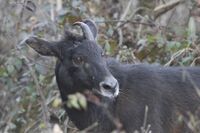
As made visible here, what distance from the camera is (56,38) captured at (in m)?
11.4

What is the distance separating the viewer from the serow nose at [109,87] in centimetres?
882

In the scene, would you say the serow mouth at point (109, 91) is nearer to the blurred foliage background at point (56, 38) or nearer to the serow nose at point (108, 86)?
the serow nose at point (108, 86)

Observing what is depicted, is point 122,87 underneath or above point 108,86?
underneath

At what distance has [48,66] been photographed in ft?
36.5

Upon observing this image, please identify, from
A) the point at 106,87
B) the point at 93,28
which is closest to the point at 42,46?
the point at 93,28

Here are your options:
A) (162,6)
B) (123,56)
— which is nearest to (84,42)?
(123,56)

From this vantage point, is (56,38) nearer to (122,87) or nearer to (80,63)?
(80,63)

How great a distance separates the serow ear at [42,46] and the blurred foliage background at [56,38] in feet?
1.44

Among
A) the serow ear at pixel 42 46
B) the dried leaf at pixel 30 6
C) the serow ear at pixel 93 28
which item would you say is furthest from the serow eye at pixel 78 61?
the dried leaf at pixel 30 6

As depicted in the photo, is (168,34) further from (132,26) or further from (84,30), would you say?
(84,30)

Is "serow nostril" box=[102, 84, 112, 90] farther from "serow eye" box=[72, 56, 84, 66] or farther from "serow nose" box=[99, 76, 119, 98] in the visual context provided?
"serow eye" box=[72, 56, 84, 66]

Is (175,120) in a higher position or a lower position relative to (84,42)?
lower

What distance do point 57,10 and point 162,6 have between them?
179 centimetres

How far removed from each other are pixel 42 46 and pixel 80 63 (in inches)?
20.4
